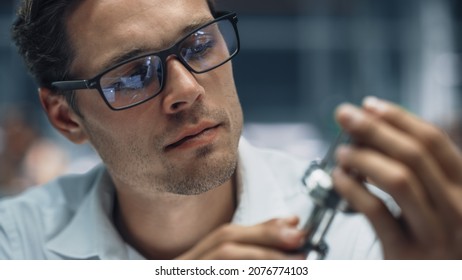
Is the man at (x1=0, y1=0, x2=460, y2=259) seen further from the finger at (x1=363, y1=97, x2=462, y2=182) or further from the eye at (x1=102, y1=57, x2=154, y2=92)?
the finger at (x1=363, y1=97, x2=462, y2=182)

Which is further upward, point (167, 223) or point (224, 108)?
point (224, 108)

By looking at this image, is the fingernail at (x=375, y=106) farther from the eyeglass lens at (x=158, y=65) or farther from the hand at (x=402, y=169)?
the eyeglass lens at (x=158, y=65)

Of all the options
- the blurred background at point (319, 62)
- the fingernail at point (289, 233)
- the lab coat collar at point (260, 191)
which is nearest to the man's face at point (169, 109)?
the lab coat collar at point (260, 191)

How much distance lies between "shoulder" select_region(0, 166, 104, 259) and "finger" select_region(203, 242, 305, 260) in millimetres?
522

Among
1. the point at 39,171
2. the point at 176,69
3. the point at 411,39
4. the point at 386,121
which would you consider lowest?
the point at 411,39

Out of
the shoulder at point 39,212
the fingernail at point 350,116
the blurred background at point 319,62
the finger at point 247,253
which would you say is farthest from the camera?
the blurred background at point 319,62

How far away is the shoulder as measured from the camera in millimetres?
1065

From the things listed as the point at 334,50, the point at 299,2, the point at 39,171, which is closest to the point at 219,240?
the point at 39,171

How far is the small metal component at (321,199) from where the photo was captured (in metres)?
0.52

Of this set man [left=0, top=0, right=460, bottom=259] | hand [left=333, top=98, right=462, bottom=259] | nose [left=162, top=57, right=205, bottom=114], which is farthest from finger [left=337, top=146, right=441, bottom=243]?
nose [left=162, top=57, right=205, bottom=114]

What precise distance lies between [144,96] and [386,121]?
47 centimetres

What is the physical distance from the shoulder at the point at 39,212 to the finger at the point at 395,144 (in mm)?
746

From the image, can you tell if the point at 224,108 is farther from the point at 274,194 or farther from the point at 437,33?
the point at 437,33

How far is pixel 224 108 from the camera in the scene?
3.00 ft
